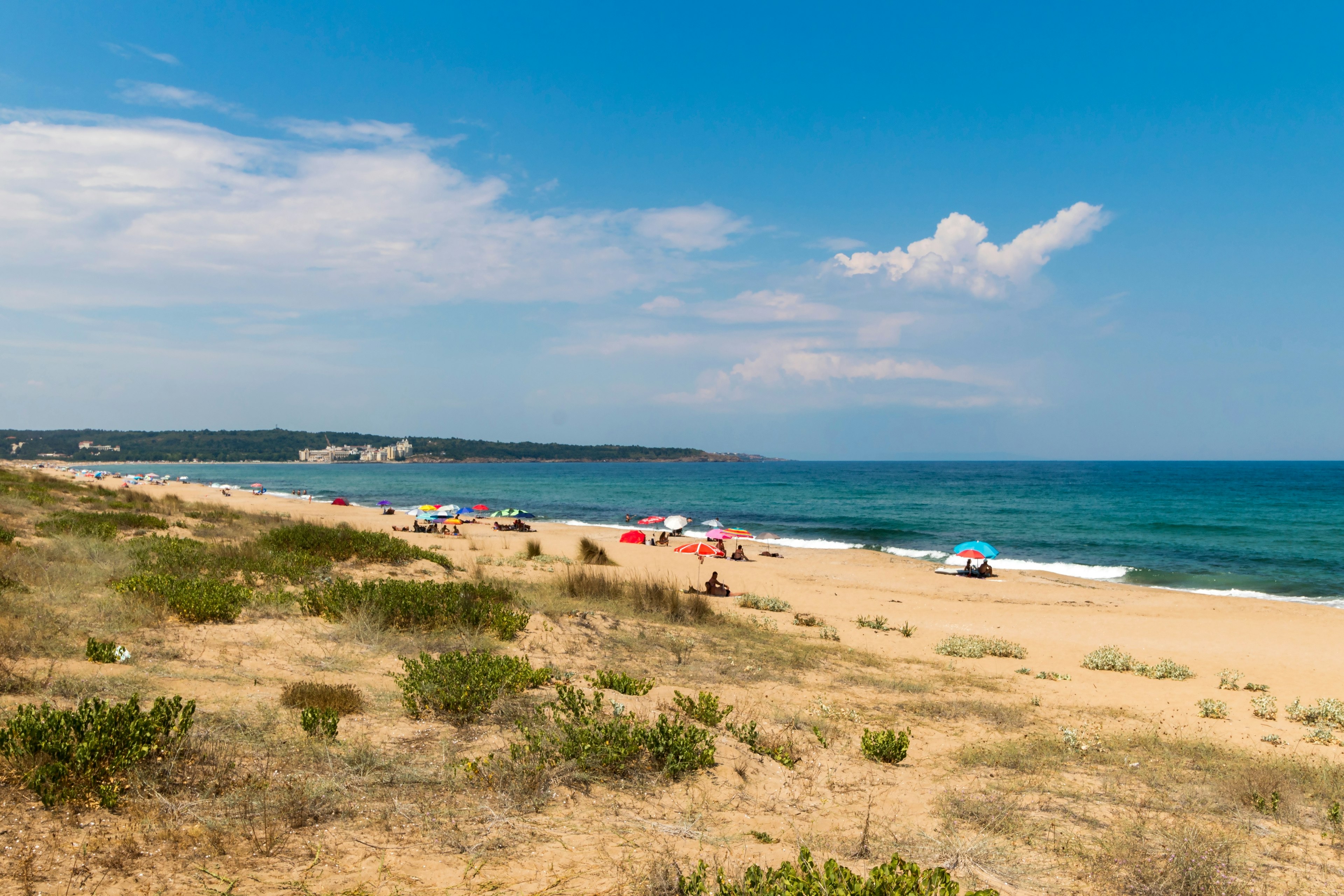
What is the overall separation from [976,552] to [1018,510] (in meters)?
32.0

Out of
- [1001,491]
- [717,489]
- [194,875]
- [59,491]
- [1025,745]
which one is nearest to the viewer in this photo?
[194,875]

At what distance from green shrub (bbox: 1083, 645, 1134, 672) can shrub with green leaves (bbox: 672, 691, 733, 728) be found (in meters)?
8.71

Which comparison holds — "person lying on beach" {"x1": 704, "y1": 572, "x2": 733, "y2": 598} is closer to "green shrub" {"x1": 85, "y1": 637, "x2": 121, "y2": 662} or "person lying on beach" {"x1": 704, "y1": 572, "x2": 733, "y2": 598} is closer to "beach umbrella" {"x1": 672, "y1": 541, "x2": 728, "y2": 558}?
"beach umbrella" {"x1": 672, "y1": 541, "x2": 728, "y2": 558}

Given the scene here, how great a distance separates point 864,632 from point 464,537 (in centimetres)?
2187

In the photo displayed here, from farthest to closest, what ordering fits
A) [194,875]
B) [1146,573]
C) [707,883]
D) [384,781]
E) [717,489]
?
[717,489] < [1146,573] < [384,781] < [707,883] < [194,875]

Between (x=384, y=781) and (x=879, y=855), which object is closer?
(x=879, y=855)

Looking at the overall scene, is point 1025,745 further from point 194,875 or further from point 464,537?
point 464,537

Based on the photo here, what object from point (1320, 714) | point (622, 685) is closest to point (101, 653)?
point (622, 685)

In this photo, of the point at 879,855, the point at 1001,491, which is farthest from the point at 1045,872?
the point at 1001,491

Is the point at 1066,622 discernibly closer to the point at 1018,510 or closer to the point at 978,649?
the point at 978,649

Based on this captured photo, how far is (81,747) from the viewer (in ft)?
13.1

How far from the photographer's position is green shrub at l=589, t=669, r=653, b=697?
729cm

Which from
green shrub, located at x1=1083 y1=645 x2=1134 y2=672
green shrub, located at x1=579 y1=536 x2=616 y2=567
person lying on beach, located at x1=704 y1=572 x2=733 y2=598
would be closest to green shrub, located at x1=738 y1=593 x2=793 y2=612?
person lying on beach, located at x1=704 y1=572 x2=733 y2=598

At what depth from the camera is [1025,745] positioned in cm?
712
